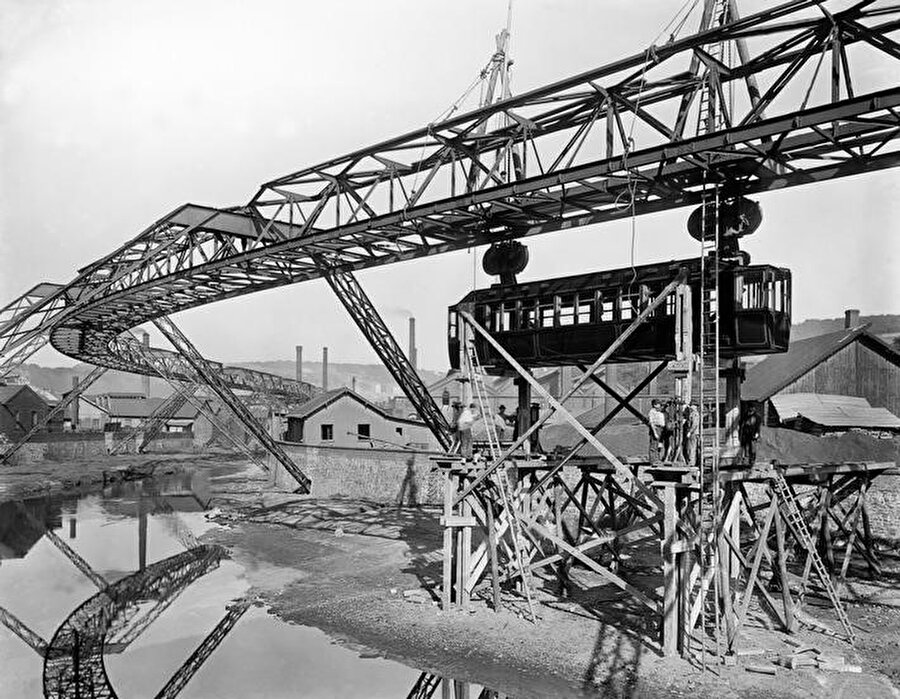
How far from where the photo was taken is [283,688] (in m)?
10.6

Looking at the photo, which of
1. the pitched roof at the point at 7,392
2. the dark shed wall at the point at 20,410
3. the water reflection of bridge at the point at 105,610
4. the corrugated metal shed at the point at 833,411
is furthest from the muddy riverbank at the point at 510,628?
the pitched roof at the point at 7,392

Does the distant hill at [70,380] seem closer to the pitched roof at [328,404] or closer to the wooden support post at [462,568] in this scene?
the pitched roof at [328,404]

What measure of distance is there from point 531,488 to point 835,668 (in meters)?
6.07

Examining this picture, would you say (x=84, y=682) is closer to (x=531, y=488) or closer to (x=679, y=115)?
(x=531, y=488)

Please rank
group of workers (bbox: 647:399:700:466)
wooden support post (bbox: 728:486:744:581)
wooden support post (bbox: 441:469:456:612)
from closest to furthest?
1. group of workers (bbox: 647:399:700:466)
2. wooden support post (bbox: 728:486:744:581)
3. wooden support post (bbox: 441:469:456:612)

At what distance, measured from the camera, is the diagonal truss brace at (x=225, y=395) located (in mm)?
27453

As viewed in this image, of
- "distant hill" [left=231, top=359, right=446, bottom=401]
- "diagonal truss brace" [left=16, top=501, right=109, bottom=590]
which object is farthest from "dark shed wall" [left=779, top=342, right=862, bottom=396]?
"distant hill" [left=231, top=359, right=446, bottom=401]

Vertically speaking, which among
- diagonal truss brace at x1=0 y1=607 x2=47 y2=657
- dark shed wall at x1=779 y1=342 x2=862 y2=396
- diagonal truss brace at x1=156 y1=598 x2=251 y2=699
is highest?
dark shed wall at x1=779 y1=342 x2=862 y2=396

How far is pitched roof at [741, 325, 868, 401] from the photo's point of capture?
73.5ft

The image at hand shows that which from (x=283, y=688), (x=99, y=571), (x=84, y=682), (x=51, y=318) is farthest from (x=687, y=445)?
(x=51, y=318)

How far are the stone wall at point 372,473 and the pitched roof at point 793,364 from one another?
10921 millimetres

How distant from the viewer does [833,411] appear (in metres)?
20.8

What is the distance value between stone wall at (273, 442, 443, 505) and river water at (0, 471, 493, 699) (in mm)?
7096

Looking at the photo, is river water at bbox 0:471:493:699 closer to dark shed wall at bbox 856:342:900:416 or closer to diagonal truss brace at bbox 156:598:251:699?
diagonal truss brace at bbox 156:598:251:699
